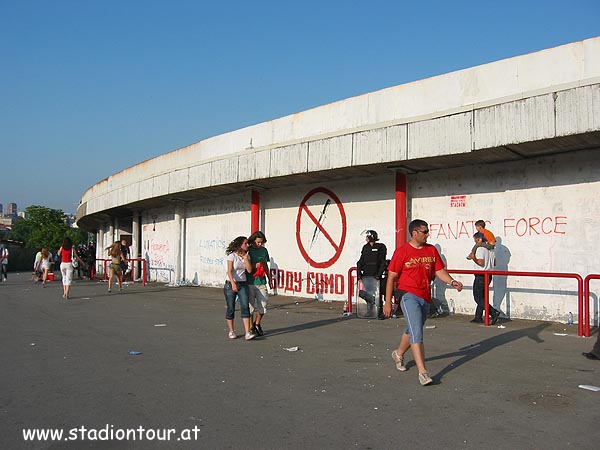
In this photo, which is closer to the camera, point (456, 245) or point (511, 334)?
point (511, 334)

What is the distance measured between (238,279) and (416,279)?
3.54m

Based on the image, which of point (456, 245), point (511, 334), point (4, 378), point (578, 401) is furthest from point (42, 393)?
point (456, 245)

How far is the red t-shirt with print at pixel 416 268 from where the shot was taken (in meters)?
6.25

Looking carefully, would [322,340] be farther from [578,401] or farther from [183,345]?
[578,401]

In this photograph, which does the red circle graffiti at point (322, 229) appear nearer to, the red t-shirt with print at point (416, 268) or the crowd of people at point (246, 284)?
the crowd of people at point (246, 284)

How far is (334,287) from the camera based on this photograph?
48.8 ft

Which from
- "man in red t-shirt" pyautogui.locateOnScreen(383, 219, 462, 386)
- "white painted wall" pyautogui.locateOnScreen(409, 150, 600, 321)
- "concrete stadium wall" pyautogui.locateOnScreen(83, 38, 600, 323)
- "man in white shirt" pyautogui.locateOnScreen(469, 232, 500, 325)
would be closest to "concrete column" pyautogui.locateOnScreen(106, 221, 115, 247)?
"concrete stadium wall" pyautogui.locateOnScreen(83, 38, 600, 323)

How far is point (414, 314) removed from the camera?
20.1 feet

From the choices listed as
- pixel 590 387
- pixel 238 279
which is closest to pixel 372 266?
pixel 238 279

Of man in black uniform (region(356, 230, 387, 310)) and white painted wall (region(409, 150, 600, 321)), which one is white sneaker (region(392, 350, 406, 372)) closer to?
man in black uniform (region(356, 230, 387, 310))

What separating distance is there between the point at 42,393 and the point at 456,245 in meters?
9.09

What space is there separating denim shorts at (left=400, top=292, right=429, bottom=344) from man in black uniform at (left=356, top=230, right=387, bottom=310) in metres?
4.99

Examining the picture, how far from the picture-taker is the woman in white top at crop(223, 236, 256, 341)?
8.84 meters

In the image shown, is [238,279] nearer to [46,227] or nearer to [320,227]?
[320,227]
